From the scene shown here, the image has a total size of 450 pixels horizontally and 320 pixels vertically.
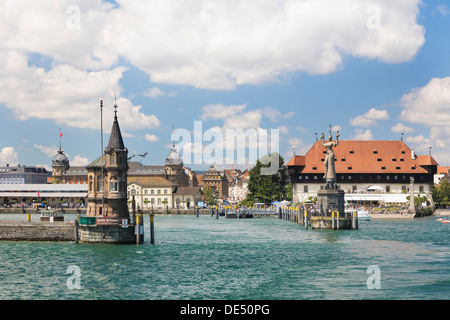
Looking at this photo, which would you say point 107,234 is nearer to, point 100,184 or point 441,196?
point 100,184

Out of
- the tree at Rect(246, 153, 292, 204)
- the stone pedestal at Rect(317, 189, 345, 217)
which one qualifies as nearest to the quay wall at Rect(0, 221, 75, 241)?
the stone pedestal at Rect(317, 189, 345, 217)

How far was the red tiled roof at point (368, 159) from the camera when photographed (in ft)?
438

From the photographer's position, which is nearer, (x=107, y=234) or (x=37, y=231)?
(x=107, y=234)

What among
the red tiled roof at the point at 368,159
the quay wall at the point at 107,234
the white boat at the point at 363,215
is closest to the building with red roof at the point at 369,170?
the red tiled roof at the point at 368,159

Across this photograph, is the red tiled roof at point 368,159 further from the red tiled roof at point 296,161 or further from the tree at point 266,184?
the tree at point 266,184

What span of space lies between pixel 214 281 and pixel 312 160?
102 meters

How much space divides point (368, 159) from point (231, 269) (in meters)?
Result: 98.8

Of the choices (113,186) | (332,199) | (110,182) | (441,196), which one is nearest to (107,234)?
(113,186)

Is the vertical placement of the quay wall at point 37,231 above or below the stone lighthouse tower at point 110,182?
below

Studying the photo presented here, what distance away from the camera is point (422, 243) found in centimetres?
5938

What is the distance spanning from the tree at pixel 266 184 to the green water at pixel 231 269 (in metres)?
76.0

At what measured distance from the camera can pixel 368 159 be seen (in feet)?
444
